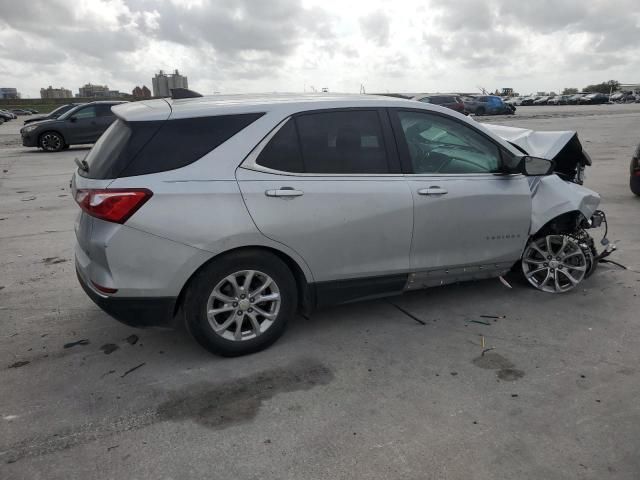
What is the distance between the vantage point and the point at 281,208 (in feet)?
11.7

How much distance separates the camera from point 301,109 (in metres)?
3.79

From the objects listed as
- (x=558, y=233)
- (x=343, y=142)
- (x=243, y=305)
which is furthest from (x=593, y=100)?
(x=243, y=305)

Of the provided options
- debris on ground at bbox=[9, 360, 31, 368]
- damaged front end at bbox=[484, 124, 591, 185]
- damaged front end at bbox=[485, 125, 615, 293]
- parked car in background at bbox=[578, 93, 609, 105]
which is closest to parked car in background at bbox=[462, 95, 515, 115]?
parked car in background at bbox=[578, 93, 609, 105]

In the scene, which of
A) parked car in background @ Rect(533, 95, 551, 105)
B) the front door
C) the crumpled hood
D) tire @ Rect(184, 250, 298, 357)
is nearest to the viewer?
tire @ Rect(184, 250, 298, 357)

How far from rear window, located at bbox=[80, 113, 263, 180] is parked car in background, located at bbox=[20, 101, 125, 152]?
52.1ft

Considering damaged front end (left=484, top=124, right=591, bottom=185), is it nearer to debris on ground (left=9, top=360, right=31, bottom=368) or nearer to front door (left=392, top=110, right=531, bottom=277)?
front door (left=392, top=110, right=531, bottom=277)

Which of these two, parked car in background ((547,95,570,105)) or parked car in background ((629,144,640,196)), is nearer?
parked car in background ((629,144,640,196))

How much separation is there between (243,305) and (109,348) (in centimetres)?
110

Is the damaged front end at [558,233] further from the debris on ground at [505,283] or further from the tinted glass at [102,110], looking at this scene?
the tinted glass at [102,110]

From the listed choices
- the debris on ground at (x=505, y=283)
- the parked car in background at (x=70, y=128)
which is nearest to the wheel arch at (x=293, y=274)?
the debris on ground at (x=505, y=283)

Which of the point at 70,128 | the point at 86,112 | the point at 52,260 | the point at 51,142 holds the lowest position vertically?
the point at 52,260

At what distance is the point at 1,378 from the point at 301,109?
8.78 ft

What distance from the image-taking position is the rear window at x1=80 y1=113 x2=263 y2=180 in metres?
3.33

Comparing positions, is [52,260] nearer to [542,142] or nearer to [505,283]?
[505,283]
